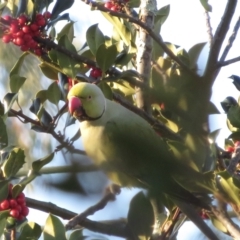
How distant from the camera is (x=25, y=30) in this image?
1.31 metres

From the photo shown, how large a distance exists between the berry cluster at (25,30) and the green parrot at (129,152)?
0.50ft

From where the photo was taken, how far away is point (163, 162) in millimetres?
715

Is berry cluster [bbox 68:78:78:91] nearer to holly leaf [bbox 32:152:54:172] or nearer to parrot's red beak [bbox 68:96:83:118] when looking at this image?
parrot's red beak [bbox 68:96:83:118]

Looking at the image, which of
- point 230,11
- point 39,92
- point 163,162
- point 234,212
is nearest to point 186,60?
point 230,11

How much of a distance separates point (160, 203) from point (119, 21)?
0.76 meters

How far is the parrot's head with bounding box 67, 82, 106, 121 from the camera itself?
4.60 ft

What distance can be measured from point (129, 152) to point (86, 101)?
786 mm

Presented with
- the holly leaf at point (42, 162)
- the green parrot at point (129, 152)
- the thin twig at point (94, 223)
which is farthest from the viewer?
the holly leaf at point (42, 162)

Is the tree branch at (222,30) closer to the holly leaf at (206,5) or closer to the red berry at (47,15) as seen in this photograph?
the holly leaf at (206,5)

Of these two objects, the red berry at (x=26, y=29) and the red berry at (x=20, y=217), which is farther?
the red berry at (x=26, y=29)

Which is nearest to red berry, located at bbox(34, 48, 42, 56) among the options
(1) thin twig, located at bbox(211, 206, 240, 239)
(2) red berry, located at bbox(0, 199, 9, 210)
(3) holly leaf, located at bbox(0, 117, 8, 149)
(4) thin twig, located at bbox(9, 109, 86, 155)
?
(4) thin twig, located at bbox(9, 109, 86, 155)

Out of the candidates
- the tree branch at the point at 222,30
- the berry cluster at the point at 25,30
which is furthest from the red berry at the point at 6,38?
the tree branch at the point at 222,30

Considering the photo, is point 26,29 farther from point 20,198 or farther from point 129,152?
point 129,152

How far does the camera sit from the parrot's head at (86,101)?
1.40 metres
